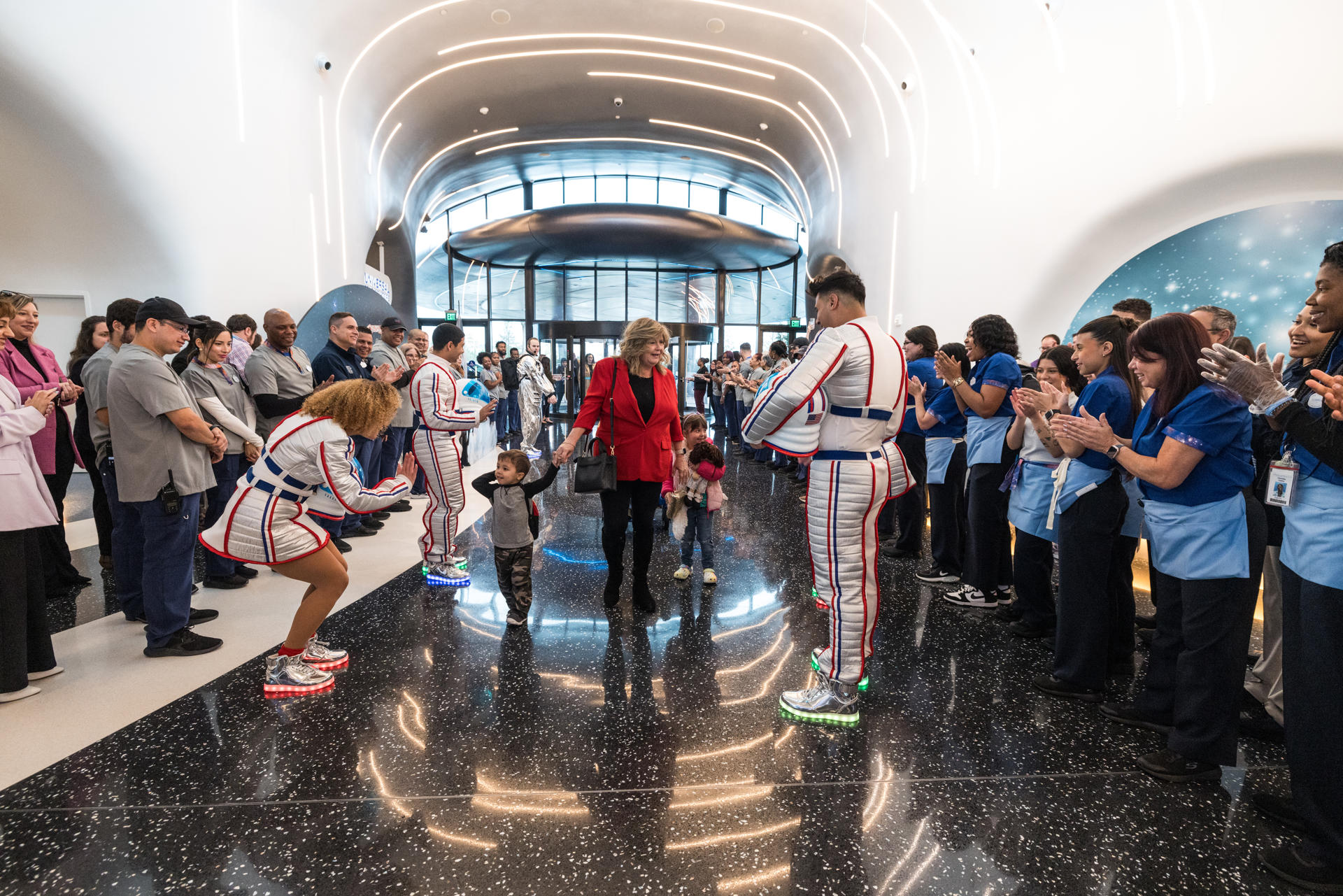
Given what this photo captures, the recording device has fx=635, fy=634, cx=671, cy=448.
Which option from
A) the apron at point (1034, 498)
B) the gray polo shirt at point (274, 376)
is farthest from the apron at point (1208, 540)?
the gray polo shirt at point (274, 376)

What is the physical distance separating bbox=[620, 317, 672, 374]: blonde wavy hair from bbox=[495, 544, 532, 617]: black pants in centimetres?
116

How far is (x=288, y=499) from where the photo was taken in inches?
102

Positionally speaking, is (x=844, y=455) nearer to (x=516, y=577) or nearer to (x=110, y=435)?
(x=516, y=577)

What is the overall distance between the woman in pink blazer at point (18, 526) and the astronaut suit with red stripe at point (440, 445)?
5.24 ft

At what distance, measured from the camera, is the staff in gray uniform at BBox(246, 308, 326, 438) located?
4211 mm

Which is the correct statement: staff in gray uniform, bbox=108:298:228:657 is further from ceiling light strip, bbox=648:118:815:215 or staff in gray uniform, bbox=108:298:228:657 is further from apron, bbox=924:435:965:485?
ceiling light strip, bbox=648:118:815:215

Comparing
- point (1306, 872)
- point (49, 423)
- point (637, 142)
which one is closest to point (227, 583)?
point (49, 423)

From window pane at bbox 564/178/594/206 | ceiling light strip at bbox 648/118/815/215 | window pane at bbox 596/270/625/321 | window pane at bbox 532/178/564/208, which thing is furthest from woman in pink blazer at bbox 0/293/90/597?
window pane at bbox 564/178/594/206

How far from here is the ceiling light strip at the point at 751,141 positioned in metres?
13.4

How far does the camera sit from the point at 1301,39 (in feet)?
14.0

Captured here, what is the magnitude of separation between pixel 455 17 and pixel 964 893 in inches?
424

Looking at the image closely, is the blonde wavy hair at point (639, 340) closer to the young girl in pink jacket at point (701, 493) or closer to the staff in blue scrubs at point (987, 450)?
the young girl in pink jacket at point (701, 493)

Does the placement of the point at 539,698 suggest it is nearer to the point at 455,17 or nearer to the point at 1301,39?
the point at 1301,39

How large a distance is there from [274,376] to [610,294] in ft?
51.9
